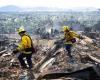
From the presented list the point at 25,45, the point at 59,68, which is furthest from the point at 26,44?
the point at 59,68

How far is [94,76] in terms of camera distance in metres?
8.71

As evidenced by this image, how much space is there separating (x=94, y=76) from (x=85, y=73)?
0.86 feet

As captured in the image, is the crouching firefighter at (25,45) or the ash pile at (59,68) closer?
the ash pile at (59,68)

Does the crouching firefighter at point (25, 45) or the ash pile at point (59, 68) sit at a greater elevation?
the crouching firefighter at point (25, 45)

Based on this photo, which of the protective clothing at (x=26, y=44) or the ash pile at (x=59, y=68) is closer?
the ash pile at (x=59, y=68)

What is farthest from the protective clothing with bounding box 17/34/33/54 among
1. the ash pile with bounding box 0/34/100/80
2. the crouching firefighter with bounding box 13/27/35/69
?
the ash pile with bounding box 0/34/100/80

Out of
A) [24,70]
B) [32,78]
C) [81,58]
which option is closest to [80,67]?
[32,78]

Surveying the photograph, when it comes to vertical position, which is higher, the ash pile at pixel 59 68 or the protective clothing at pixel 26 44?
the protective clothing at pixel 26 44

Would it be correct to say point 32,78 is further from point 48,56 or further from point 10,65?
point 48,56

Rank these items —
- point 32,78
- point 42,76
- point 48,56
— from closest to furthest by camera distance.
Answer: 1. point 42,76
2. point 32,78
3. point 48,56

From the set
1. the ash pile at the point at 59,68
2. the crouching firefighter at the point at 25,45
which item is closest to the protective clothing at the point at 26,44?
the crouching firefighter at the point at 25,45

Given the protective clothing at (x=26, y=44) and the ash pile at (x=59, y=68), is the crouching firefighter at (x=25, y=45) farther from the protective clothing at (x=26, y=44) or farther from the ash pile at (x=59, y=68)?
the ash pile at (x=59, y=68)

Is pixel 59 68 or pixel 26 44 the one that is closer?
pixel 26 44

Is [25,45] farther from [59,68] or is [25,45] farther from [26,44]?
[59,68]
